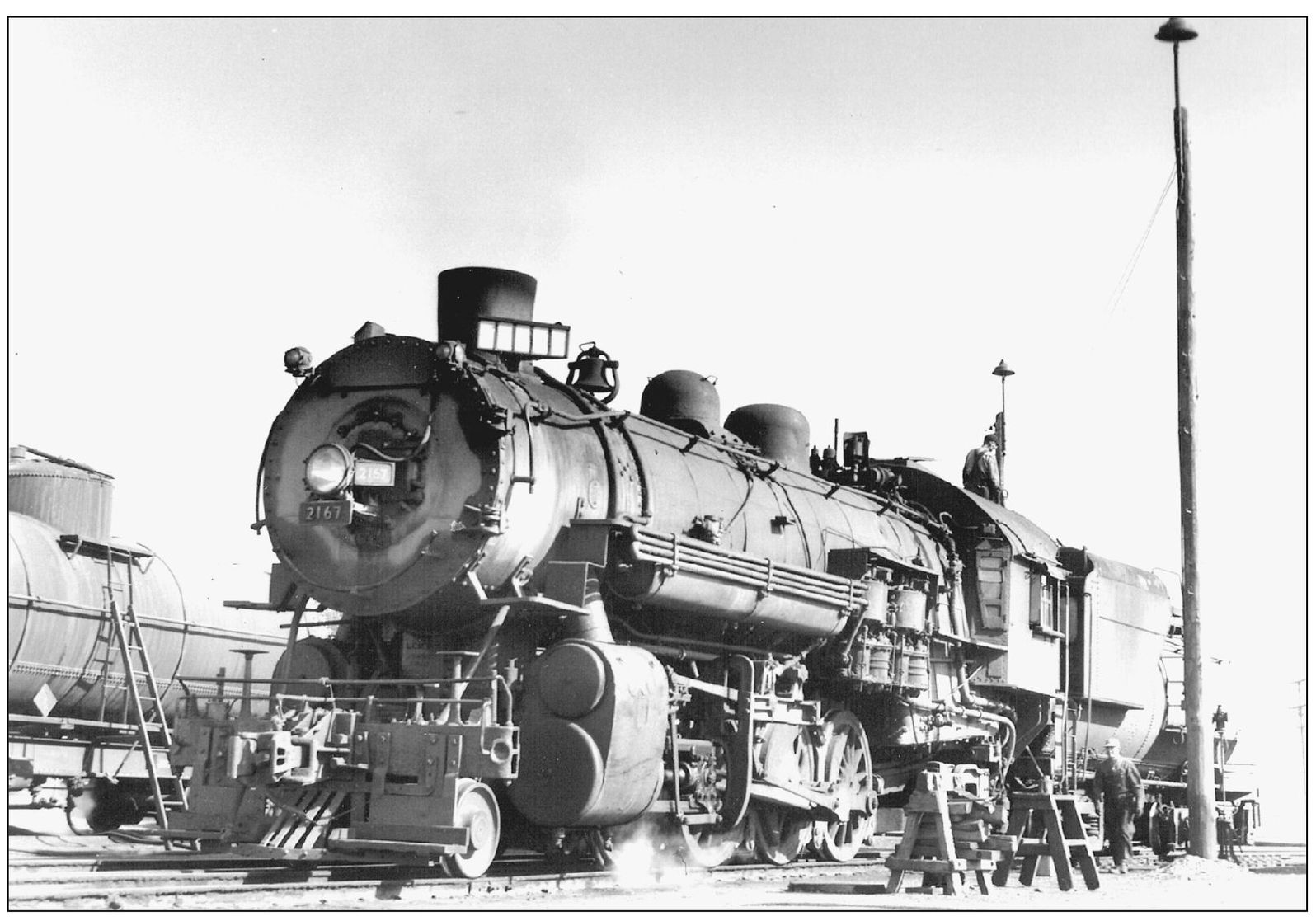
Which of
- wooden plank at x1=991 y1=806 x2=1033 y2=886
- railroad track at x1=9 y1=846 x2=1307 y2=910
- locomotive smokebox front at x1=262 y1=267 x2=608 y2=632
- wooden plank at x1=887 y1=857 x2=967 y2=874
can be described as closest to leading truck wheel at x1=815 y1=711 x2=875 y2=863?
railroad track at x1=9 y1=846 x2=1307 y2=910

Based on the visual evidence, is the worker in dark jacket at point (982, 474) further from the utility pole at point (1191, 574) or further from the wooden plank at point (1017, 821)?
the wooden plank at point (1017, 821)

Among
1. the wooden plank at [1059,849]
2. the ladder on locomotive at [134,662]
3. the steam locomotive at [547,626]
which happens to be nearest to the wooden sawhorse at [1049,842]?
the wooden plank at [1059,849]

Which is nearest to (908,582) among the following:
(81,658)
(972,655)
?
(972,655)

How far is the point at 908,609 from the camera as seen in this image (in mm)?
16328

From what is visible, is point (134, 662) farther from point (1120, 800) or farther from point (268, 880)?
point (1120, 800)

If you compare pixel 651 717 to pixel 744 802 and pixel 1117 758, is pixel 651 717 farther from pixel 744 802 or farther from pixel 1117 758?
pixel 1117 758

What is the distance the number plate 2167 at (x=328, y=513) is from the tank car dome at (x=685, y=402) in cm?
444

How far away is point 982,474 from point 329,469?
11659 millimetres

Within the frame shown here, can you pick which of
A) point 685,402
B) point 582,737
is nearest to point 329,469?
point 582,737

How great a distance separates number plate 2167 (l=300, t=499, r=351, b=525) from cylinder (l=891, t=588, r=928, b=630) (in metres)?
6.56

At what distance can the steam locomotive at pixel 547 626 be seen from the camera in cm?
1114

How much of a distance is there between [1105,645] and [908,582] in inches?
179

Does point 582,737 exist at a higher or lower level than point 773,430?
lower

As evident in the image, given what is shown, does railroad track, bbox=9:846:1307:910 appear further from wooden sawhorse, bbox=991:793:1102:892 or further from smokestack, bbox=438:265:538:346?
smokestack, bbox=438:265:538:346
